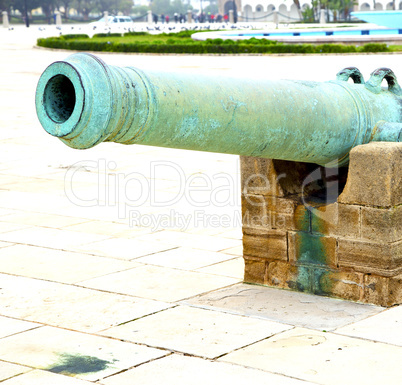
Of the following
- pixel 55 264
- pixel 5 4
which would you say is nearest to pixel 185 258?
pixel 55 264

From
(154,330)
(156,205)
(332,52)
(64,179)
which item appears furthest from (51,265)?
(332,52)

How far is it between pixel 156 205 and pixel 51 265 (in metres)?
2.01

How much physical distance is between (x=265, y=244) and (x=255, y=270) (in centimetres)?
20

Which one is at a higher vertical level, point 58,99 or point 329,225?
point 58,99

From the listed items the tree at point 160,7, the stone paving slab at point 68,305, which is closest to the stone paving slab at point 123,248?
the stone paving slab at point 68,305

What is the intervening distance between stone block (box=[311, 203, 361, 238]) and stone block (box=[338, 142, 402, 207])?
70 mm

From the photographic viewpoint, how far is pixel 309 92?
4254 mm

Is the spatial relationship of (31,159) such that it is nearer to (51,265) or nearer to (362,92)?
(51,265)

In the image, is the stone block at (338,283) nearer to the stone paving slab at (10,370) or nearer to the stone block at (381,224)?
the stone block at (381,224)

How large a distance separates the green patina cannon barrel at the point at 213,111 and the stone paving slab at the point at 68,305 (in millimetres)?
1131

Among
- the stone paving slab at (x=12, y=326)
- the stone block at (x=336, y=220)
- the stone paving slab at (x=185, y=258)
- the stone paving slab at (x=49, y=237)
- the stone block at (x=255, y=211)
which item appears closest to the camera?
the stone paving slab at (x=12, y=326)

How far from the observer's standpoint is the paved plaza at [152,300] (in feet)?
12.0

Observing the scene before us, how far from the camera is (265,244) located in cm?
498

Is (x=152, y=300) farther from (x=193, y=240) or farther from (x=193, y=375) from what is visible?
(x=193, y=240)
